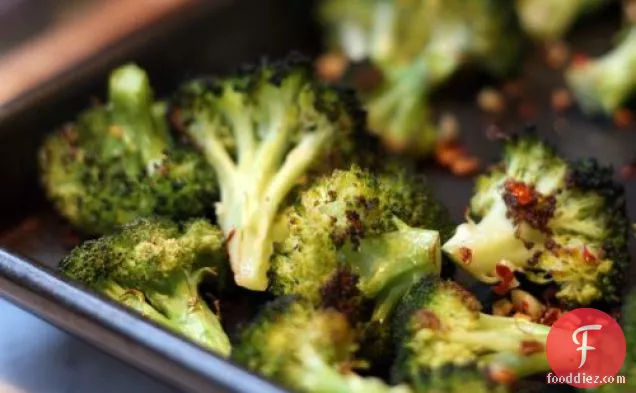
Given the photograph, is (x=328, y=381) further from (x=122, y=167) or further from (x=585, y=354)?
(x=122, y=167)

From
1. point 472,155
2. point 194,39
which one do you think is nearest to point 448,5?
point 472,155

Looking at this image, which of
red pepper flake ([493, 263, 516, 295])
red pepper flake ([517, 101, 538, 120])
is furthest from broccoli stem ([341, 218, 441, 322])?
red pepper flake ([517, 101, 538, 120])

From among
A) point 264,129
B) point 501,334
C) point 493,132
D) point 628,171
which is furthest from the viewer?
point 493,132

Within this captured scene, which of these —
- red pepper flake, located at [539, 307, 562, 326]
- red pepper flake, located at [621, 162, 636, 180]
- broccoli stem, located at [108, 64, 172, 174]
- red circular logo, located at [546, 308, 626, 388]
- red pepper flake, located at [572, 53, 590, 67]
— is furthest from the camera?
red pepper flake, located at [572, 53, 590, 67]

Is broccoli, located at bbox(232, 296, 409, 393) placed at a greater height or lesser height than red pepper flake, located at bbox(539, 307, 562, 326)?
lesser

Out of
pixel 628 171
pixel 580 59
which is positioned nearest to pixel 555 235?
pixel 628 171

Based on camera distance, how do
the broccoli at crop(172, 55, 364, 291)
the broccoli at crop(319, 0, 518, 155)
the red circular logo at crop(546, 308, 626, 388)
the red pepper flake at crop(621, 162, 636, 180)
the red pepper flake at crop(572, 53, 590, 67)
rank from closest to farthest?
1. the red circular logo at crop(546, 308, 626, 388)
2. the broccoli at crop(172, 55, 364, 291)
3. the red pepper flake at crop(621, 162, 636, 180)
4. the broccoli at crop(319, 0, 518, 155)
5. the red pepper flake at crop(572, 53, 590, 67)

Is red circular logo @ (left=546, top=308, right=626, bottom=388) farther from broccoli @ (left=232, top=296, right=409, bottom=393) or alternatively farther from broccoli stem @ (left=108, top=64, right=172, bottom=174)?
broccoli stem @ (left=108, top=64, right=172, bottom=174)

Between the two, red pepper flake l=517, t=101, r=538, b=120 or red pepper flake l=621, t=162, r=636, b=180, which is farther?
red pepper flake l=517, t=101, r=538, b=120
